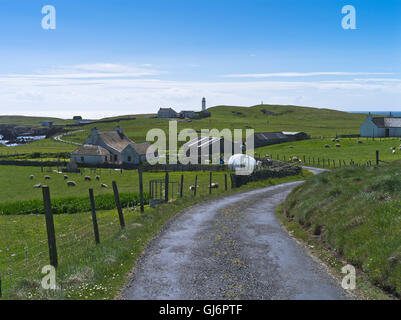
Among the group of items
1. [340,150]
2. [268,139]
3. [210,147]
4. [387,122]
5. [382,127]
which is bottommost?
[340,150]

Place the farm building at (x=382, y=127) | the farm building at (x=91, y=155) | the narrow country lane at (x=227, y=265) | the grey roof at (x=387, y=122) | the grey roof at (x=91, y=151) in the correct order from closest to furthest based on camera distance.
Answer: the narrow country lane at (x=227, y=265), the farm building at (x=91, y=155), the grey roof at (x=91, y=151), the farm building at (x=382, y=127), the grey roof at (x=387, y=122)

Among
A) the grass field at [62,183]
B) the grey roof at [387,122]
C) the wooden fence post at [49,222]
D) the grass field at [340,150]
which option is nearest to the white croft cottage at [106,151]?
the grass field at [62,183]

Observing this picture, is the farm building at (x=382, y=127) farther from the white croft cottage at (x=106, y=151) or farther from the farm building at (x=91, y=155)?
the farm building at (x=91, y=155)

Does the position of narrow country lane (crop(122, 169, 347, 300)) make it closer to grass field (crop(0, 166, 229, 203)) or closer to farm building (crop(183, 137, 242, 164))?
grass field (crop(0, 166, 229, 203))

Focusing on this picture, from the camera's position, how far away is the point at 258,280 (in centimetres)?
1234

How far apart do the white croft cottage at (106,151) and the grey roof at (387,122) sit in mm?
60331

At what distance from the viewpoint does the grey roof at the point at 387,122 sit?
10026cm

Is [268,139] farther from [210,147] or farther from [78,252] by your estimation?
[78,252]

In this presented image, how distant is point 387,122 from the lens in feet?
334

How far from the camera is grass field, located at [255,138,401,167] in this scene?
226 ft

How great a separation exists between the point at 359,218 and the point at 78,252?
38.8 ft

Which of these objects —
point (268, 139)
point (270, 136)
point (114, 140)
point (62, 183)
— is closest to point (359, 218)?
point (62, 183)

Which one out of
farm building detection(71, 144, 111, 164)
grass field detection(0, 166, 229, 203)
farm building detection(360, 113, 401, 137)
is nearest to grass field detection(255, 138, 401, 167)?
farm building detection(360, 113, 401, 137)
